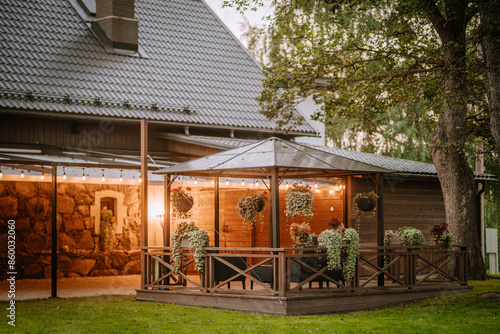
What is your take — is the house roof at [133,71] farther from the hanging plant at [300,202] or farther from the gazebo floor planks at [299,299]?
the gazebo floor planks at [299,299]

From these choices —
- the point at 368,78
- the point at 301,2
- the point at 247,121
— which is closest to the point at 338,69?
the point at 368,78

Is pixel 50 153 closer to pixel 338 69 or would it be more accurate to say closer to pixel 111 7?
pixel 111 7

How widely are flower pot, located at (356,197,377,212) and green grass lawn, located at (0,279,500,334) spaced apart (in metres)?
1.91

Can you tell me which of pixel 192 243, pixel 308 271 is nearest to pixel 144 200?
pixel 192 243

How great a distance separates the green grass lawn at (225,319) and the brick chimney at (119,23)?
7478mm

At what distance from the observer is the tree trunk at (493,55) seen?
11.0 meters

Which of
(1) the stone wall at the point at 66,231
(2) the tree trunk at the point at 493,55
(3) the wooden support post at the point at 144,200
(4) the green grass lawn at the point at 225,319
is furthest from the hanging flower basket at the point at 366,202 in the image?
(1) the stone wall at the point at 66,231

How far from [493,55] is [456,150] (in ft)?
8.00

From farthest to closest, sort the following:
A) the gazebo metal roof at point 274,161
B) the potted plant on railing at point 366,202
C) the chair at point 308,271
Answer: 1. the potted plant on railing at point 366,202
2. the chair at point 308,271
3. the gazebo metal roof at point 274,161

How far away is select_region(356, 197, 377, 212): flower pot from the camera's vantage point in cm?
1198

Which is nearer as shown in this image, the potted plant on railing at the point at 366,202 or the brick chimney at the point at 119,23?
the potted plant on railing at the point at 366,202

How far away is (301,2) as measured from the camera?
13953 millimetres

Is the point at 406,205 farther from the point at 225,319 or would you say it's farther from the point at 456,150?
the point at 225,319

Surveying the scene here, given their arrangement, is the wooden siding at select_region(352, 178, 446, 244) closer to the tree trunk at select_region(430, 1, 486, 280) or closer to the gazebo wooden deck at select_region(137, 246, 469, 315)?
the tree trunk at select_region(430, 1, 486, 280)
